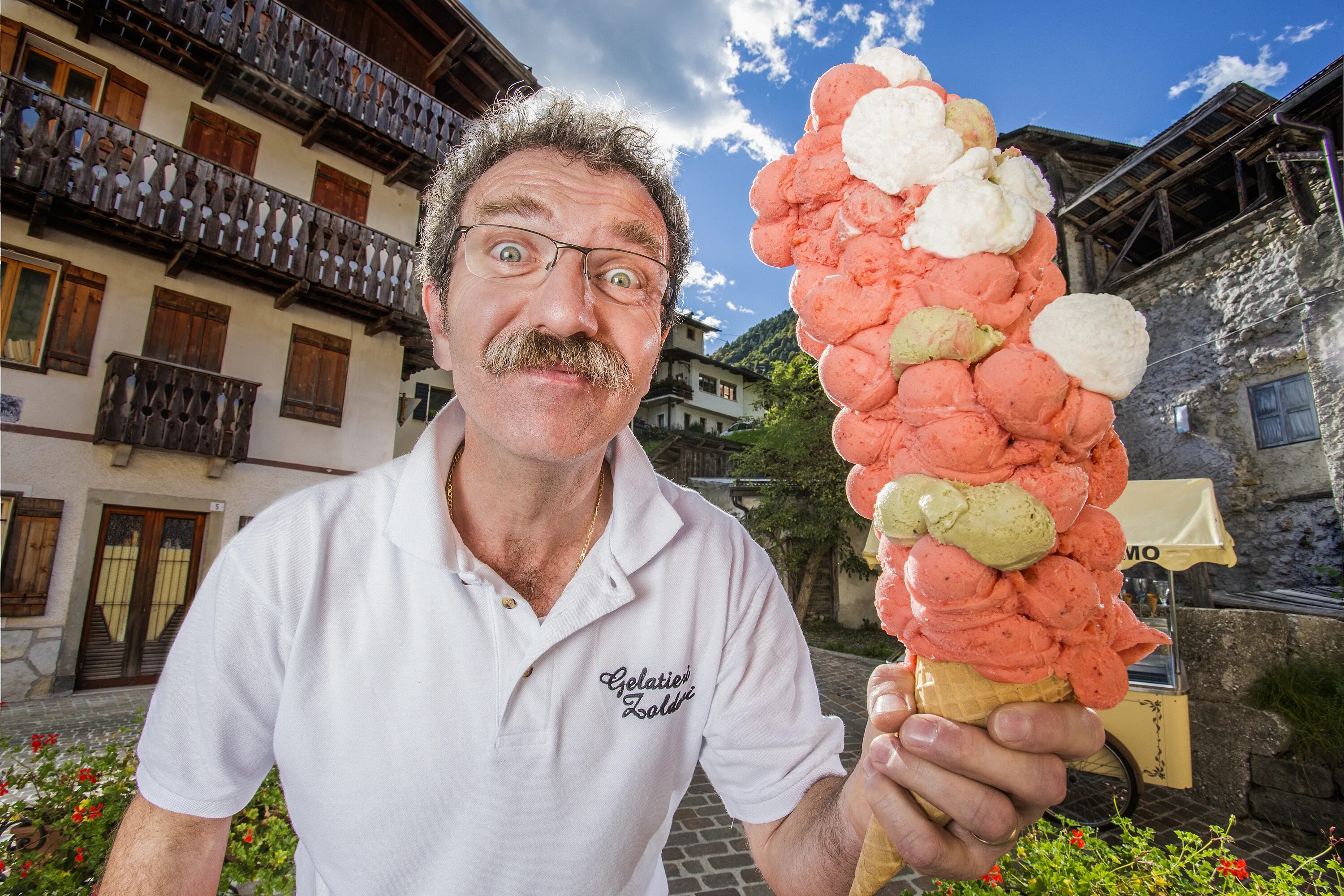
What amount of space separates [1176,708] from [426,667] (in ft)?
20.3

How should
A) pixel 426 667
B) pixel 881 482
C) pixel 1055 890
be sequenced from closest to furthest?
pixel 881 482, pixel 426 667, pixel 1055 890

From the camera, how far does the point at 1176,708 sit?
502cm

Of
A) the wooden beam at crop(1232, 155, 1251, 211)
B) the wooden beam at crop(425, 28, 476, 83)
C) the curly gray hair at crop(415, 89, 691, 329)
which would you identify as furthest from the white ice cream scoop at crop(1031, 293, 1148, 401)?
the wooden beam at crop(425, 28, 476, 83)

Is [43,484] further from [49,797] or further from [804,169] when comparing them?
[804,169]

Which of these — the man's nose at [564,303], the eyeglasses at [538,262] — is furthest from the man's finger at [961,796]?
the eyeglasses at [538,262]

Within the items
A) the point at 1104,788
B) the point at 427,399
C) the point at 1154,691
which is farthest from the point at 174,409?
the point at 1104,788

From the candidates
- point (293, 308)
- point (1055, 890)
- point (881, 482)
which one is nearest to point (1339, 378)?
point (1055, 890)

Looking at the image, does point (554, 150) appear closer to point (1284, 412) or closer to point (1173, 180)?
point (1284, 412)

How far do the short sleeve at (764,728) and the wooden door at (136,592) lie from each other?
443 inches

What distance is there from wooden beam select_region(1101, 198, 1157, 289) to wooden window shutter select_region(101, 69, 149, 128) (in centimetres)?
1830

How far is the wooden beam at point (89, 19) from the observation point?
879cm

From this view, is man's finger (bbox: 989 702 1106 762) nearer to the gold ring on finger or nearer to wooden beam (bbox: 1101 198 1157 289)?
the gold ring on finger

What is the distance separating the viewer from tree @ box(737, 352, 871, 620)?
16.1 metres

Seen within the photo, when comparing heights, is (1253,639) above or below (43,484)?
below
